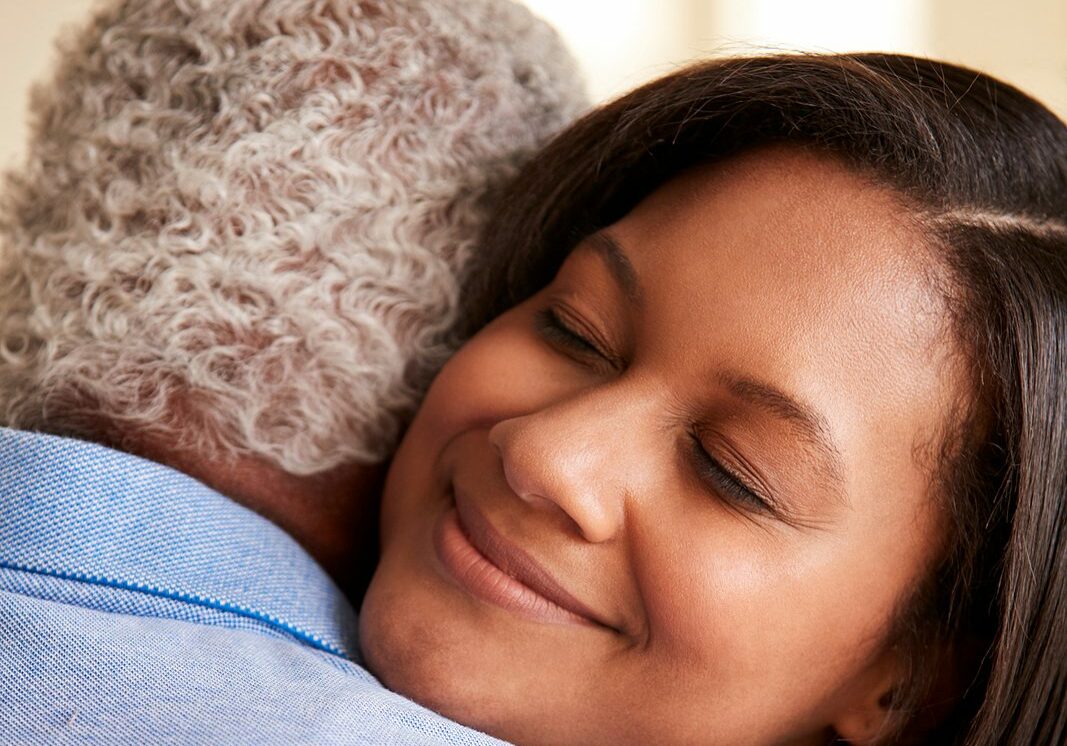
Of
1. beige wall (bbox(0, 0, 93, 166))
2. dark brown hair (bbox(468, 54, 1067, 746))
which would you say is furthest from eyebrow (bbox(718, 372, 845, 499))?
beige wall (bbox(0, 0, 93, 166))

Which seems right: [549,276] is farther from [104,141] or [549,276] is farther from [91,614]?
[91,614]

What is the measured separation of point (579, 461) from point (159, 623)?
12.7 inches

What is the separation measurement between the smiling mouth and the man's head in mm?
150

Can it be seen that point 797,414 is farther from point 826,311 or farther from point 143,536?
→ point 143,536

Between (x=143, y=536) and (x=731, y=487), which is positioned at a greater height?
(x=731, y=487)

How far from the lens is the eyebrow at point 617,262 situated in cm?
98

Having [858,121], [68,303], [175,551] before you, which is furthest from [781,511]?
[68,303]

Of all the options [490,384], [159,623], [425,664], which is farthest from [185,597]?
[490,384]

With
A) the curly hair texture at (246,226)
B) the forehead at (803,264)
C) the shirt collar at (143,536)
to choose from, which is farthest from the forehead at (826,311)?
the shirt collar at (143,536)

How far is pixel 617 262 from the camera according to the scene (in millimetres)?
1002

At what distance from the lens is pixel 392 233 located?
105cm

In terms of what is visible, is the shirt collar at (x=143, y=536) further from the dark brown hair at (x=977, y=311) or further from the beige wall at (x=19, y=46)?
the beige wall at (x=19, y=46)

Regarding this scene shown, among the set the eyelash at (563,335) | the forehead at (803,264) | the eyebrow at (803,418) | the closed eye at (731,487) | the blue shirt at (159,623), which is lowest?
the blue shirt at (159,623)

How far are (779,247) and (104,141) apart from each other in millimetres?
580
